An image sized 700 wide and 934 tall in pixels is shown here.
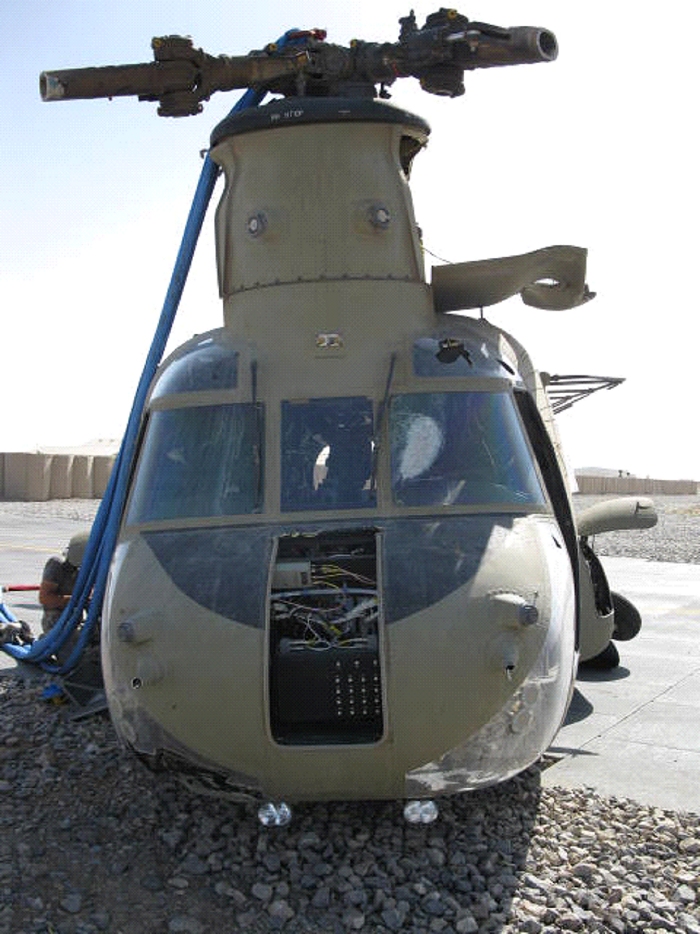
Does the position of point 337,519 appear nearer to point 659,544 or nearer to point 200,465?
point 200,465

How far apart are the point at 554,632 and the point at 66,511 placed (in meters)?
24.7

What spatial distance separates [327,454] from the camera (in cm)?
548

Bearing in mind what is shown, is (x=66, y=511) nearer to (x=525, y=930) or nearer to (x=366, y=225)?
(x=366, y=225)

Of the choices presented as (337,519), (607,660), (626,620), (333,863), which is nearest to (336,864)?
(333,863)

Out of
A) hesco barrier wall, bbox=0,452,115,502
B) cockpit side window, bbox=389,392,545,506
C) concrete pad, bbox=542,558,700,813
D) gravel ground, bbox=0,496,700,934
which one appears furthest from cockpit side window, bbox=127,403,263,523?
hesco barrier wall, bbox=0,452,115,502

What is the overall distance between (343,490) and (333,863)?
5.65 feet

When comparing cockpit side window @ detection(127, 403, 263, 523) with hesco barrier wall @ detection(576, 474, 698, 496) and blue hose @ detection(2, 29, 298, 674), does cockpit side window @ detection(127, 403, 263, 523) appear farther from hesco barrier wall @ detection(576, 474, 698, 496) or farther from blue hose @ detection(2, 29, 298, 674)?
hesco barrier wall @ detection(576, 474, 698, 496)

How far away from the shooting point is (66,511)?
2802 centimetres

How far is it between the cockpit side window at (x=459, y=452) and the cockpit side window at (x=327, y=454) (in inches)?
5.6

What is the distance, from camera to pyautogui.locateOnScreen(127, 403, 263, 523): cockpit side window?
17.4 feet

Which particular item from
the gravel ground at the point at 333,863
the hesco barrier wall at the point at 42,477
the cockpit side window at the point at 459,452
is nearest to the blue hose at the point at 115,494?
the gravel ground at the point at 333,863

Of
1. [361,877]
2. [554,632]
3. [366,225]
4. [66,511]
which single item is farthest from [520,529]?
[66,511]

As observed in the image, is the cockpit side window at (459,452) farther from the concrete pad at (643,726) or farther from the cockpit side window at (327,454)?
the concrete pad at (643,726)

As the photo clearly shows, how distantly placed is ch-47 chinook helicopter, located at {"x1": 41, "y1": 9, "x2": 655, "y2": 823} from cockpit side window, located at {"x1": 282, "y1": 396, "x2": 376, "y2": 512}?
0.5 inches
